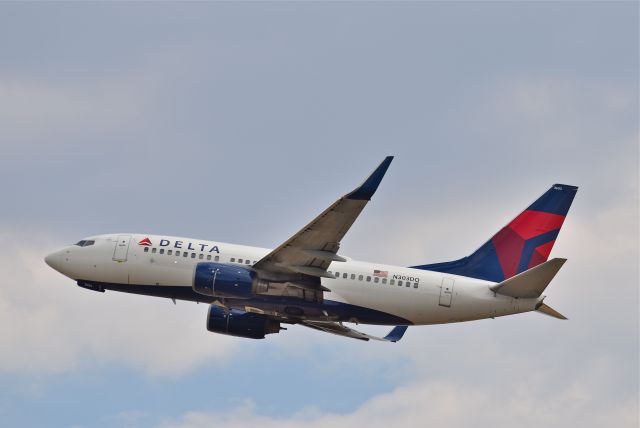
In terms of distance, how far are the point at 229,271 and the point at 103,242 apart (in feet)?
30.5

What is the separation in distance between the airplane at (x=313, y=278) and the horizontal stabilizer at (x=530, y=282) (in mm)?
56

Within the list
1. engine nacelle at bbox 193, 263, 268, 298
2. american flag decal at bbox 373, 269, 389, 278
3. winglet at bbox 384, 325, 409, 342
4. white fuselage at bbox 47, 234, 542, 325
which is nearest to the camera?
engine nacelle at bbox 193, 263, 268, 298

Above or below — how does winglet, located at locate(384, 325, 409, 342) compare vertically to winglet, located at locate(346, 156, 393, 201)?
below

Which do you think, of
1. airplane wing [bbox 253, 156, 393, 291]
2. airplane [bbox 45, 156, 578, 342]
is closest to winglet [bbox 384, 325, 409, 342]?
airplane [bbox 45, 156, 578, 342]

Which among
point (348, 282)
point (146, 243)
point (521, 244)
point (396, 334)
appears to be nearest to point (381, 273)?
point (348, 282)

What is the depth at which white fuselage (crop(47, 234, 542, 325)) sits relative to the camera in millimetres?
62094

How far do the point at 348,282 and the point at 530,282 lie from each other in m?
9.77

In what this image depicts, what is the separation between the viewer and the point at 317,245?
194 feet

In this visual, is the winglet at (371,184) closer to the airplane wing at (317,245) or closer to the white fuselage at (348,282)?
the airplane wing at (317,245)

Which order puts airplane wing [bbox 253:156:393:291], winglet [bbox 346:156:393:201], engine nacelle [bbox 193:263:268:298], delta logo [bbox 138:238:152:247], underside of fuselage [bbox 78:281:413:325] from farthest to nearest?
delta logo [bbox 138:238:152:247]
underside of fuselage [bbox 78:281:413:325]
engine nacelle [bbox 193:263:268:298]
airplane wing [bbox 253:156:393:291]
winglet [bbox 346:156:393:201]

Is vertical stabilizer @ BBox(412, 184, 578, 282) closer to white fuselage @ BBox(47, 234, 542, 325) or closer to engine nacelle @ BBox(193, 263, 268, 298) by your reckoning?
white fuselage @ BBox(47, 234, 542, 325)

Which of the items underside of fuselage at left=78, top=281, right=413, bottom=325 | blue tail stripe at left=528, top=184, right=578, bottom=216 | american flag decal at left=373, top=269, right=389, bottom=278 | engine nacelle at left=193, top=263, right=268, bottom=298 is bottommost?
underside of fuselage at left=78, top=281, right=413, bottom=325

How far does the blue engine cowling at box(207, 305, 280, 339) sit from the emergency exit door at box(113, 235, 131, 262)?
20.4 feet

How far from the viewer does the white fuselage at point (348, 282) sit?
6209cm
